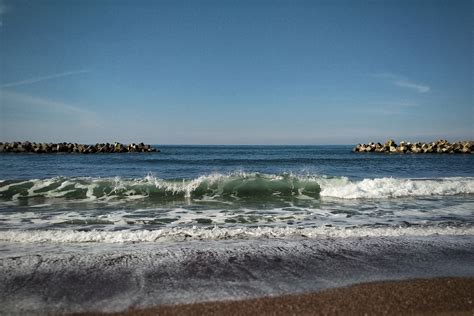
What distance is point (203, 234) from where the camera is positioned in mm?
6117

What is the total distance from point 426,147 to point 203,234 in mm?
44691

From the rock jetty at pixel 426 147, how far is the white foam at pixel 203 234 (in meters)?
41.1

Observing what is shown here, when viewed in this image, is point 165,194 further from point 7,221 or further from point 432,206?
point 432,206

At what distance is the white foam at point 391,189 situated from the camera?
39.0ft

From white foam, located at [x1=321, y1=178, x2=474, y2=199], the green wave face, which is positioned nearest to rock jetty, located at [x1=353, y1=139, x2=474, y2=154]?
white foam, located at [x1=321, y1=178, x2=474, y2=199]

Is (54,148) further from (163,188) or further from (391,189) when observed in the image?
(391,189)

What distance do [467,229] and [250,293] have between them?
5401 millimetres

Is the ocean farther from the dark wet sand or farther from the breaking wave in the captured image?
the breaking wave

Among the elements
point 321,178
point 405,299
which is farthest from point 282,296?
point 321,178

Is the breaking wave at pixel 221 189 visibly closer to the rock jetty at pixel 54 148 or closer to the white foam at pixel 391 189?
the white foam at pixel 391 189

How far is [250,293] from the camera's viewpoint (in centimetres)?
363

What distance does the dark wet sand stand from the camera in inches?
125

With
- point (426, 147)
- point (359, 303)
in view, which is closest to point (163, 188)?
point (359, 303)

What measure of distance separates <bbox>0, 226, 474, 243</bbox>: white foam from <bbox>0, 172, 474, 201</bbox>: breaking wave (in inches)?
202
